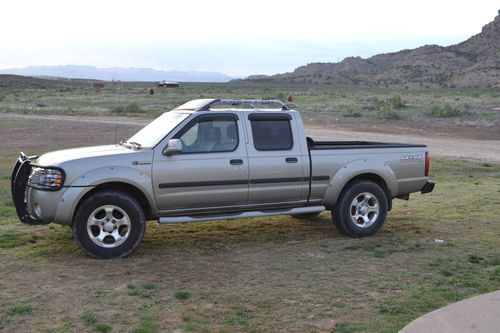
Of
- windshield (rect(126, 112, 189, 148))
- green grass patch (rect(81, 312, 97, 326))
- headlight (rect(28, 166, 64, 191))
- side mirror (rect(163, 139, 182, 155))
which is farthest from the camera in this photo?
windshield (rect(126, 112, 189, 148))

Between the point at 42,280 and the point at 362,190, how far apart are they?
438 cm

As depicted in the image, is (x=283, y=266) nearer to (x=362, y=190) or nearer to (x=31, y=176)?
(x=362, y=190)

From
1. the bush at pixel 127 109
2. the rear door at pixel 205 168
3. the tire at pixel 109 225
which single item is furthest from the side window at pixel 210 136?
the bush at pixel 127 109

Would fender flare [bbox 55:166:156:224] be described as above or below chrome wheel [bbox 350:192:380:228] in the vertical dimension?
above

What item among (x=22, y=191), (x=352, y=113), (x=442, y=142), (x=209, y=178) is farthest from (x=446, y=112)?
(x=22, y=191)

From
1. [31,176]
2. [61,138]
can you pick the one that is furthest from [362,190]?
[61,138]

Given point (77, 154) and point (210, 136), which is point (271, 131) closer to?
point (210, 136)

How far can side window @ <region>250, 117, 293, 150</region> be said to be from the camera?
8633 millimetres

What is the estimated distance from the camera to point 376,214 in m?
9.23

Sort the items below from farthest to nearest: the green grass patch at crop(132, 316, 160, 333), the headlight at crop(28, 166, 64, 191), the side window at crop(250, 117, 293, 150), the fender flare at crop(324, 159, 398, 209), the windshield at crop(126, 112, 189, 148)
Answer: the fender flare at crop(324, 159, 398, 209)
the side window at crop(250, 117, 293, 150)
the windshield at crop(126, 112, 189, 148)
the headlight at crop(28, 166, 64, 191)
the green grass patch at crop(132, 316, 160, 333)

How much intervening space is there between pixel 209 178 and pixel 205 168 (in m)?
0.13

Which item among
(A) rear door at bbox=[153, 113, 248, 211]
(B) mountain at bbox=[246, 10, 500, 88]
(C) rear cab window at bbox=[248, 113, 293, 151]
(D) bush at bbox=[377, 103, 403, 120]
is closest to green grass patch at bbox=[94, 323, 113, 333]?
(A) rear door at bbox=[153, 113, 248, 211]

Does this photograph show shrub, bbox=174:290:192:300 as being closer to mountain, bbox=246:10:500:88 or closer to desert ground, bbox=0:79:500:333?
desert ground, bbox=0:79:500:333

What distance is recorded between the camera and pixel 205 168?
26.7ft
